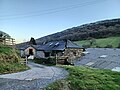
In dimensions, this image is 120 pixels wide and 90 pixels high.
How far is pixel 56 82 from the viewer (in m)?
18.4

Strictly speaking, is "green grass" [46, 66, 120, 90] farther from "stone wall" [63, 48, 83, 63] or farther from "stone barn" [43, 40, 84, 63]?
"stone wall" [63, 48, 83, 63]

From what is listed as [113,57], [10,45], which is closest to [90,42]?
[113,57]

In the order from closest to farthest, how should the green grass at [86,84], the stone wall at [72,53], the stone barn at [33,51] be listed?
the green grass at [86,84]
the stone wall at [72,53]
the stone barn at [33,51]

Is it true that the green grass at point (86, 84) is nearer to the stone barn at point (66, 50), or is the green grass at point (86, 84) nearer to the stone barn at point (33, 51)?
the stone barn at point (66, 50)

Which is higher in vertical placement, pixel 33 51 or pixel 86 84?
pixel 33 51

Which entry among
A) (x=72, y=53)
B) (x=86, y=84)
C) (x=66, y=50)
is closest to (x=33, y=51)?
(x=66, y=50)

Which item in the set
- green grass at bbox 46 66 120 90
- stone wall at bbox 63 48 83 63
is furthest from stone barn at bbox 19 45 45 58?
green grass at bbox 46 66 120 90

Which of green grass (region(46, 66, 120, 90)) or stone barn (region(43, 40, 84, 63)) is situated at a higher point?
stone barn (region(43, 40, 84, 63))

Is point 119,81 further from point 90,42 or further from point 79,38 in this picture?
point 79,38

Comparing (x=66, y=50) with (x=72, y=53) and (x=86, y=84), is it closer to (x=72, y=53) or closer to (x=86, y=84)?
(x=72, y=53)

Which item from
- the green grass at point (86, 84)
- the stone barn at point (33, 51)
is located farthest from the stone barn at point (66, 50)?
the green grass at point (86, 84)

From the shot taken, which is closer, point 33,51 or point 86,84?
point 86,84

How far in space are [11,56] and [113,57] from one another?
24.2 m

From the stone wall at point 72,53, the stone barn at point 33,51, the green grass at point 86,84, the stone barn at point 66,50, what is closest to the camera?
the green grass at point 86,84
